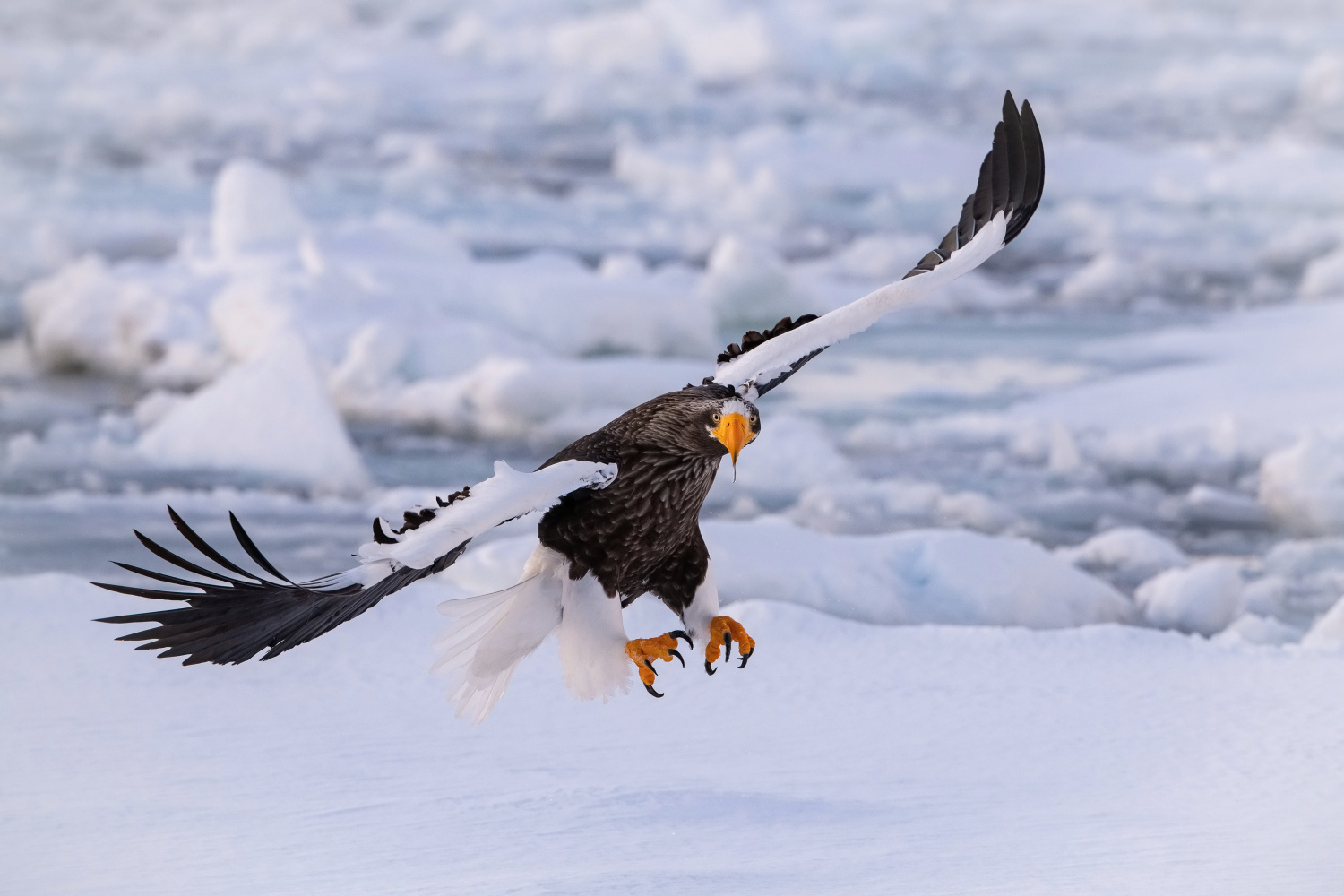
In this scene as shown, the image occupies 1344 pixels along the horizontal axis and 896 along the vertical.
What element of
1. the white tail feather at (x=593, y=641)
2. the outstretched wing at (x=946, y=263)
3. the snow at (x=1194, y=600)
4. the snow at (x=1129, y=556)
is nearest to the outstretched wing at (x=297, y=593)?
the white tail feather at (x=593, y=641)

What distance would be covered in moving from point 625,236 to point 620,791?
5.44 metres

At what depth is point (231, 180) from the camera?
6.75 metres

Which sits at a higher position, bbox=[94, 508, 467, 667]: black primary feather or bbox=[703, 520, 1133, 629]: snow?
bbox=[703, 520, 1133, 629]: snow

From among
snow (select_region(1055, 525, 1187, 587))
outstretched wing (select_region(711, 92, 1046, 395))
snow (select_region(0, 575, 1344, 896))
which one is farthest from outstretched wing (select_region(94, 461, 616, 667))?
snow (select_region(1055, 525, 1187, 587))

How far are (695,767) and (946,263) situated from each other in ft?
3.58

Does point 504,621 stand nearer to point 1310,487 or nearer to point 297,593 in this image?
point 297,593

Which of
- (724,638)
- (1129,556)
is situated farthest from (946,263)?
(1129,556)

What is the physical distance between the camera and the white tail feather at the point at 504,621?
2352 millimetres

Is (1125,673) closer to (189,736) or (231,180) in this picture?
(189,736)

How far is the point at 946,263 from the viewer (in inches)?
98.9

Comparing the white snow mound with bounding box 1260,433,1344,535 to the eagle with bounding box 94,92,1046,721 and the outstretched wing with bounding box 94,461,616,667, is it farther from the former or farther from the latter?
the outstretched wing with bounding box 94,461,616,667

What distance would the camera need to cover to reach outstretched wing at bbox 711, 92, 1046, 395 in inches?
97.5

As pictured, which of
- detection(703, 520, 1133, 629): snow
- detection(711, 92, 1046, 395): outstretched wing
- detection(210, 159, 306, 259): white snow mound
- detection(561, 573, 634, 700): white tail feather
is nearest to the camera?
detection(561, 573, 634, 700): white tail feather

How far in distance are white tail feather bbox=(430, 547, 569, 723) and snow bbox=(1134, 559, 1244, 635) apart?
2274mm
